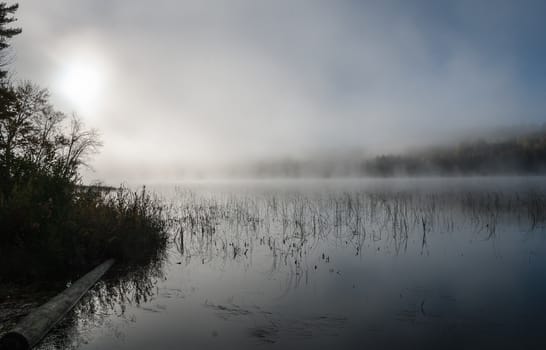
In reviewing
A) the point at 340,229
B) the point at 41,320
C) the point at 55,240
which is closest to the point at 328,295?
the point at 41,320

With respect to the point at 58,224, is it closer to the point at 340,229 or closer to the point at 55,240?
the point at 55,240

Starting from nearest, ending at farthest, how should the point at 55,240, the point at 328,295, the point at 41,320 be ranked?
the point at 41,320
the point at 328,295
the point at 55,240

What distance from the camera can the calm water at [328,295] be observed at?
17.0ft

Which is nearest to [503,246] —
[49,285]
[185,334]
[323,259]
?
[323,259]

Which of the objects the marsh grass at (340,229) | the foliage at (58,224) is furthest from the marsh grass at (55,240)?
the marsh grass at (340,229)

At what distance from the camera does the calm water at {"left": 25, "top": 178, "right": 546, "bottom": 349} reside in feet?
17.0

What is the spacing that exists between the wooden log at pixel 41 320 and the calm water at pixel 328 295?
0.67ft

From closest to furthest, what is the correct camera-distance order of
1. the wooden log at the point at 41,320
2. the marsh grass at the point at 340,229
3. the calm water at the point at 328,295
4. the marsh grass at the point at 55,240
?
the wooden log at the point at 41,320 < the calm water at the point at 328,295 < the marsh grass at the point at 55,240 < the marsh grass at the point at 340,229

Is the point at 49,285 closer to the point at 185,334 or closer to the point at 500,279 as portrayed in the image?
the point at 185,334

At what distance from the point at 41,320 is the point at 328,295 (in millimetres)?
5568

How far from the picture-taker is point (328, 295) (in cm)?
730

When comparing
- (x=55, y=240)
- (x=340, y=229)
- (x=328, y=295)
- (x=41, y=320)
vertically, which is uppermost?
(x=55, y=240)

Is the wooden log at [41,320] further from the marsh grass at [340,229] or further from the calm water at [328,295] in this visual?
the marsh grass at [340,229]

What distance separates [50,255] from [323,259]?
7.95 meters
